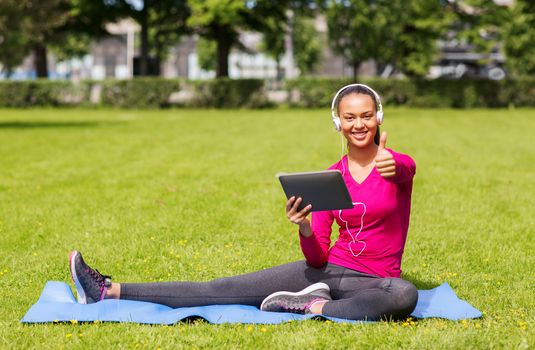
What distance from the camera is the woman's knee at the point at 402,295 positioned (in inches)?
191

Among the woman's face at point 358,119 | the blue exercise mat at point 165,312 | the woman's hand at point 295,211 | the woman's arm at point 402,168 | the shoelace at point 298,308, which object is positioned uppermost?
the woman's face at point 358,119

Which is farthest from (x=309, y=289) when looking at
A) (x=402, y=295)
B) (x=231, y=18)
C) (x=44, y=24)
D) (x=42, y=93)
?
(x=42, y=93)

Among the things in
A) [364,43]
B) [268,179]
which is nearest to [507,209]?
[268,179]

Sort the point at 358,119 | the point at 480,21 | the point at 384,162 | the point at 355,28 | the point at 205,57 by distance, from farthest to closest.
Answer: the point at 205,57 → the point at 480,21 → the point at 355,28 → the point at 358,119 → the point at 384,162

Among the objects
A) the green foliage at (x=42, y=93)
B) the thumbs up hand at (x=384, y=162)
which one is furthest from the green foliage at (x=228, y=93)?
the thumbs up hand at (x=384, y=162)

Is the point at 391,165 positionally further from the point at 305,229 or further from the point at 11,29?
the point at 11,29

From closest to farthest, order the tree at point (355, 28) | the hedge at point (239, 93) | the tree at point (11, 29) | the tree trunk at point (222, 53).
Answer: the tree at point (11, 29) < the tree at point (355, 28) < the hedge at point (239, 93) < the tree trunk at point (222, 53)

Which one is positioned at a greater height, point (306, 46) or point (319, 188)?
point (306, 46)

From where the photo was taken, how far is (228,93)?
37375 mm

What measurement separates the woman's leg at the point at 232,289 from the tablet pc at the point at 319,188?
0.66m

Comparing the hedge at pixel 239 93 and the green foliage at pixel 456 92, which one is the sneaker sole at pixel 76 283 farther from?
the green foliage at pixel 456 92

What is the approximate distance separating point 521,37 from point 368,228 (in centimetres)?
3854

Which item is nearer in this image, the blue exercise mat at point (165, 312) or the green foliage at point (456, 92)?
the blue exercise mat at point (165, 312)

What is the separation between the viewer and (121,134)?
21.2 m
